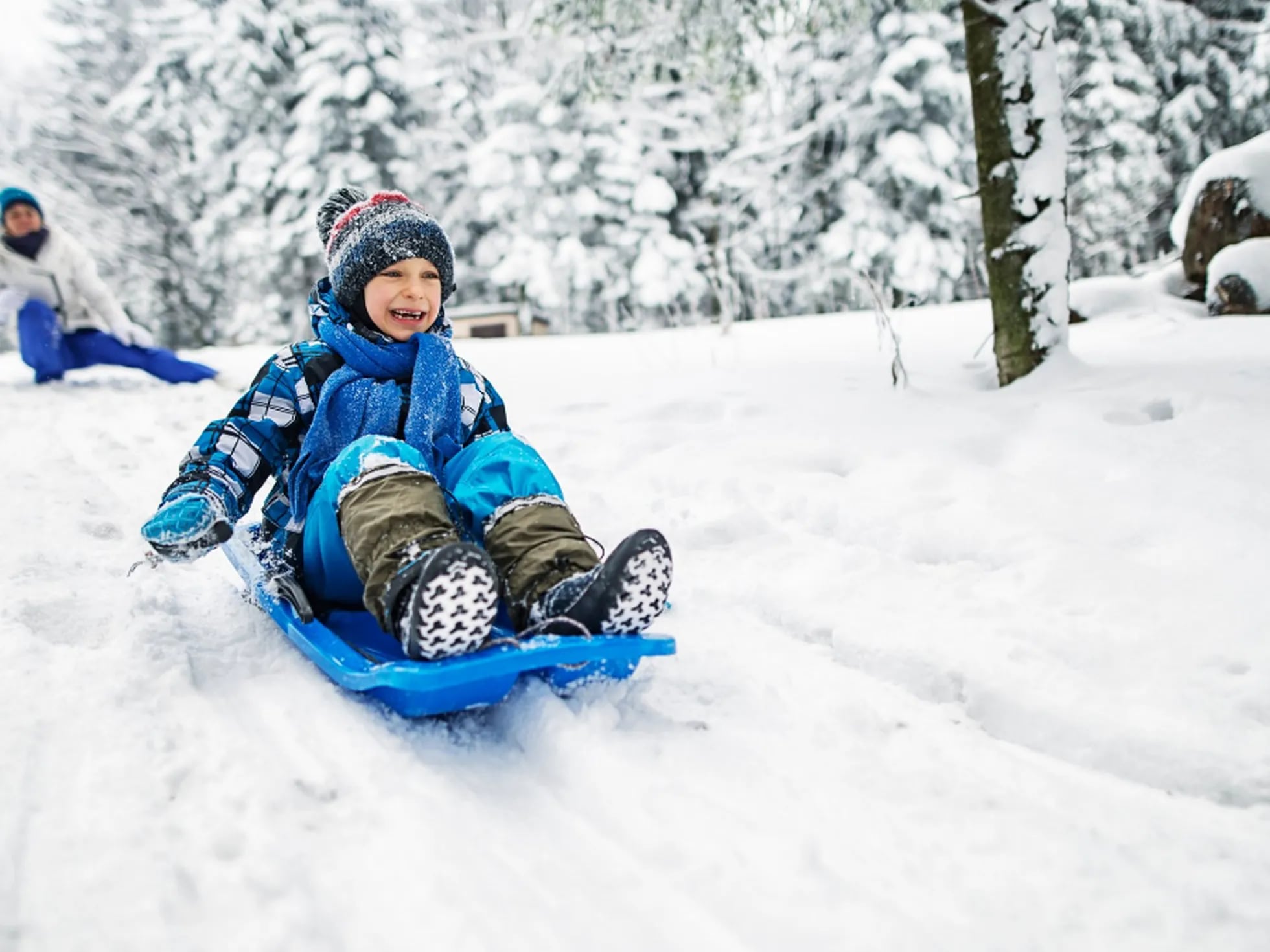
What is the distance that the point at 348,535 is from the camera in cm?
160

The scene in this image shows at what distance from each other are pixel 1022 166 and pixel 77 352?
20.3 ft

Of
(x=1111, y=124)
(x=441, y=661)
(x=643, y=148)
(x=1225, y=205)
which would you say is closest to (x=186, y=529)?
(x=441, y=661)

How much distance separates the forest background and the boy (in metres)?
9.34

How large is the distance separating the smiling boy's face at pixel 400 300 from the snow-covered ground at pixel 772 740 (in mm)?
784

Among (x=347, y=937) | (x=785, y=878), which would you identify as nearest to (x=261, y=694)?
(x=347, y=937)

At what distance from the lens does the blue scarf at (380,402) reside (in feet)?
Result: 6.39

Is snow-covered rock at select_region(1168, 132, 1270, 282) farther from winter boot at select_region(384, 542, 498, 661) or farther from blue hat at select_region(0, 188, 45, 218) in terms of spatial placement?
blue hat at select_region(0, 188, 45, 218)

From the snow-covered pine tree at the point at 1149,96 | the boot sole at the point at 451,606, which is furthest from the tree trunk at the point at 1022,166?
the snow-covered pine tree at the point at 1149,96

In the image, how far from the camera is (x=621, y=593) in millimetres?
1465

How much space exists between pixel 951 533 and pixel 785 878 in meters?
1.44

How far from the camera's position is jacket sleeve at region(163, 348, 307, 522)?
182cm

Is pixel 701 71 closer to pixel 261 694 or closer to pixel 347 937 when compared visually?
pixel 261 694

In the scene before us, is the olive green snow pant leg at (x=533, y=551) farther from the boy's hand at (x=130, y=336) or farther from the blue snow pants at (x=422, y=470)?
the boy's hand at (x=130, y=336)

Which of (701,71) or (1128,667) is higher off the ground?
(701,71)
